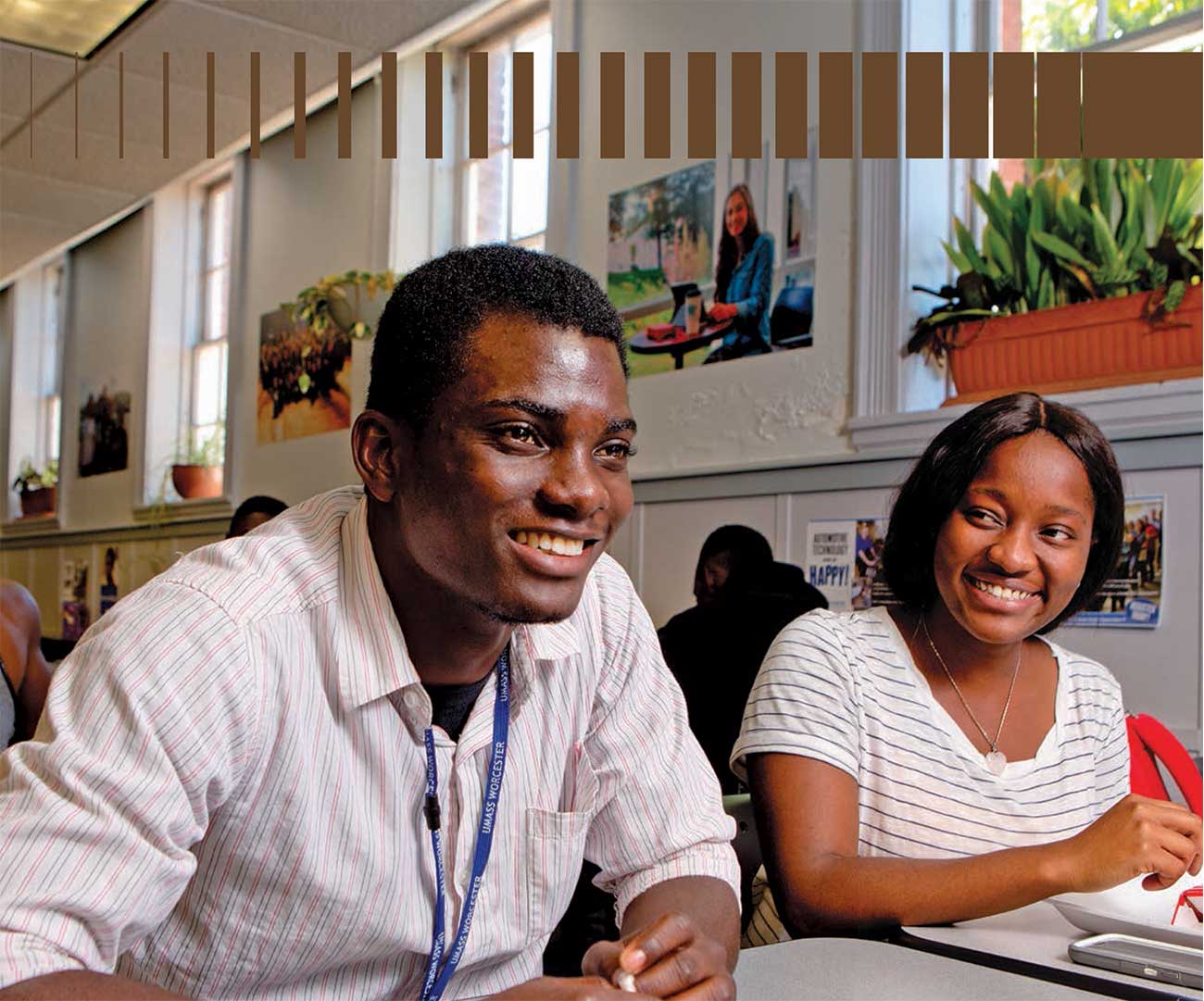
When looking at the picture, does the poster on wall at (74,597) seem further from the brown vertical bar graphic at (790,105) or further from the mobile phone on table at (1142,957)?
the mobile phone on table at (1142,957)

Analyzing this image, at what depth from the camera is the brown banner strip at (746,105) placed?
407 cm

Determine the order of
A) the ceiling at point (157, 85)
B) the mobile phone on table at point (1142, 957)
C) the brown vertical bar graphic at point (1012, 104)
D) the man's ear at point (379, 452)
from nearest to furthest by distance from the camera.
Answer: the mobile phone on table at point (1142, 957), the man's ear at point (379, 452), the brown vertical bar graphic at point (1012, 104), the ceiling at point (157, 85)

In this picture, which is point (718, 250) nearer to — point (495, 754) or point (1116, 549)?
point (1116, 549)

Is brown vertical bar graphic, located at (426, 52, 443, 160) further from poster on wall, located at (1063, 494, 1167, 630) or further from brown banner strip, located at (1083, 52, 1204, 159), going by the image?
poster on wall, located at (1063, 494, 1167, 630)

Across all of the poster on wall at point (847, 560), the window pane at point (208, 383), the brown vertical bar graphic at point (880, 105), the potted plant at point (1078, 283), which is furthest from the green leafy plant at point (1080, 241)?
the window pane at point (208, 383)

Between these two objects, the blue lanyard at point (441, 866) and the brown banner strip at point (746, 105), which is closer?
the blue lanyard at point (441, 866)

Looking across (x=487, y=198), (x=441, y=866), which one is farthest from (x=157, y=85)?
(x=441, y=866)

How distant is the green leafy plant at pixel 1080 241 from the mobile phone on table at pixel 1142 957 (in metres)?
2.20

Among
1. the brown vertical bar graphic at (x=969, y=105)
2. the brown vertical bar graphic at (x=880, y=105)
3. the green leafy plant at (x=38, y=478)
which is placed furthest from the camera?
the green leafy plant at (x=38, y=478)

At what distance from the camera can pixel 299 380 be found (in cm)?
662

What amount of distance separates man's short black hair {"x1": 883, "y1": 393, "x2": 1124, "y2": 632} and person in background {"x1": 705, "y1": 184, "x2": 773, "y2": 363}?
2.32m

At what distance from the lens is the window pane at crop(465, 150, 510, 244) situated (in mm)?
5789

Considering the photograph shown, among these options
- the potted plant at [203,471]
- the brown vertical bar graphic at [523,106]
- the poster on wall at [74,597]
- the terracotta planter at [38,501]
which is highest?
the brown vertical bar graphic at [523,106]

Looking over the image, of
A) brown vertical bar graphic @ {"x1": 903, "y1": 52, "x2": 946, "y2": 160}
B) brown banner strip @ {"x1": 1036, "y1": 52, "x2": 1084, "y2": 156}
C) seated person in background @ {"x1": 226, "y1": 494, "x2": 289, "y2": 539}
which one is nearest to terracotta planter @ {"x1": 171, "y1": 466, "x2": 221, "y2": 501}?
seated person in background @ {"x1": 226, "y1": 494, "x2": 289, "y2": 539}
